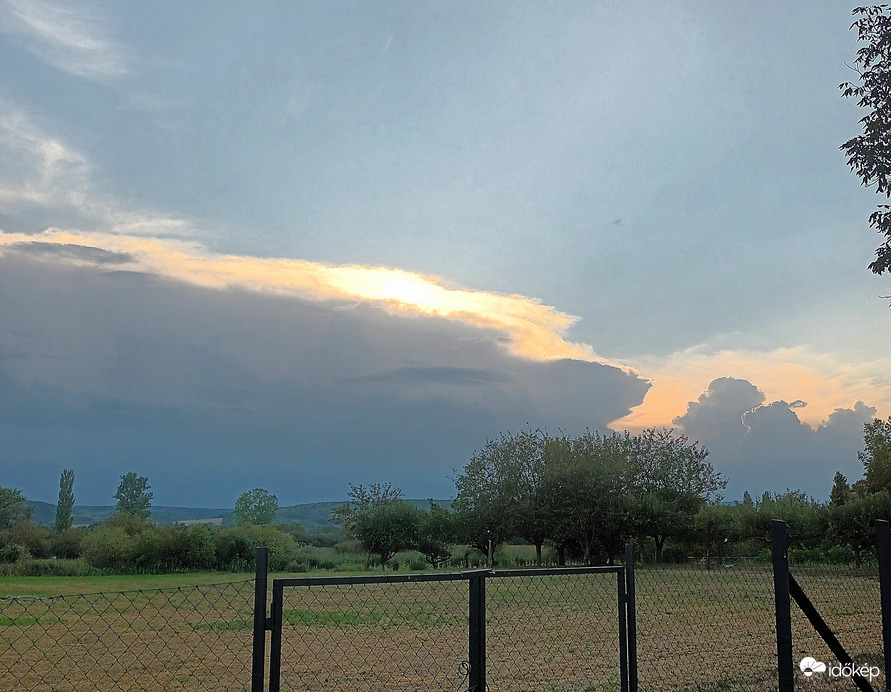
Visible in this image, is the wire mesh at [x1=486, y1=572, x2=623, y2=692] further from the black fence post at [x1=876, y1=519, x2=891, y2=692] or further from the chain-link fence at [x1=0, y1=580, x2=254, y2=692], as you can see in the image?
the chain-link fence at [x1=0, y1=580, x2=254, y2=692]

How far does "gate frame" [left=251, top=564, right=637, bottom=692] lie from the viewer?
4168 mm

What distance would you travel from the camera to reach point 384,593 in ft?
72.8

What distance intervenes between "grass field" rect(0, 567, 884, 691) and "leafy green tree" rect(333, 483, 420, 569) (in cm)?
2914

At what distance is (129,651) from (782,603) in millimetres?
11348

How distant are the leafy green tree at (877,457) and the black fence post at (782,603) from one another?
124ft

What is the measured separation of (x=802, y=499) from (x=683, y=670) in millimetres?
41093

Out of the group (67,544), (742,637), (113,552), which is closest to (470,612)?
(742,637)

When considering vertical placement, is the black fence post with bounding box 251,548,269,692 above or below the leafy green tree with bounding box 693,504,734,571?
above

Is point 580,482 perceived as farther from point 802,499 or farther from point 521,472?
point 802,499

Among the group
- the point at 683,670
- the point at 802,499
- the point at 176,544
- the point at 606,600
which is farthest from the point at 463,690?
the point at 802,499

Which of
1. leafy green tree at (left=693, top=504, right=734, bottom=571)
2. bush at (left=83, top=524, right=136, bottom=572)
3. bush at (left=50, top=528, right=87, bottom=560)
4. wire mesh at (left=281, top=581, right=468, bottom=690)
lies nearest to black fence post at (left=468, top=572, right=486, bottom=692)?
wire mesh at (left=281, top=581, right=468, bottom=690)

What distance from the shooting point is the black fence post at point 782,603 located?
5.21 m

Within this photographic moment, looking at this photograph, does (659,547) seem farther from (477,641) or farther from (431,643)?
(477,641)

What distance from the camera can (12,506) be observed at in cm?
6794
